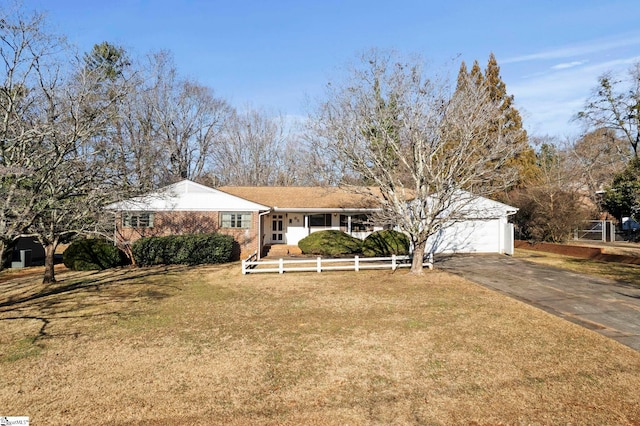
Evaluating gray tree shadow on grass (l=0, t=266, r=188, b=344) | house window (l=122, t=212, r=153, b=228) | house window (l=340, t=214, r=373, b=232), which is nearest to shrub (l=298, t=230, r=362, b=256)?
house window (l=340, t=214, r=373, b=232)

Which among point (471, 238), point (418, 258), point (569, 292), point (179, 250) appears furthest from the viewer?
point (471, 238)

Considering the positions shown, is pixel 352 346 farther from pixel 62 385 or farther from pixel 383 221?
pixel 383 221

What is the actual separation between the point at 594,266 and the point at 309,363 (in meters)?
15.2

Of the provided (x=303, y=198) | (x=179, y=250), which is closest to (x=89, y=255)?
A: (x=179, y=250)

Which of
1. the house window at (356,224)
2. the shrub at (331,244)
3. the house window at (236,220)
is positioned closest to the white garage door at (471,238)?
the house window at (356,224)

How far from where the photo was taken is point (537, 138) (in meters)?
34.2

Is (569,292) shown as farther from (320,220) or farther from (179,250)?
(179,250)

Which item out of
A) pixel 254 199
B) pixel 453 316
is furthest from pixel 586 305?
pixel 254 199

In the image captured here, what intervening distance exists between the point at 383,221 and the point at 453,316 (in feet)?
20.1

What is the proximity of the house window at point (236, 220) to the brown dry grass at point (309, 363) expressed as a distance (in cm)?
888

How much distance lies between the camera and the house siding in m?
18.0

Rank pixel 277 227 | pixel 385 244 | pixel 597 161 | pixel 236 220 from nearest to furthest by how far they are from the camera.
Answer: pixel 385 244 → pixel 236 220 → pixel 277 227 → pixel 597 161

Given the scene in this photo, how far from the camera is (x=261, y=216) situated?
19.8 meters

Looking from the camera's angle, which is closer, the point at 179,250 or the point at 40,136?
the point at 40,136
